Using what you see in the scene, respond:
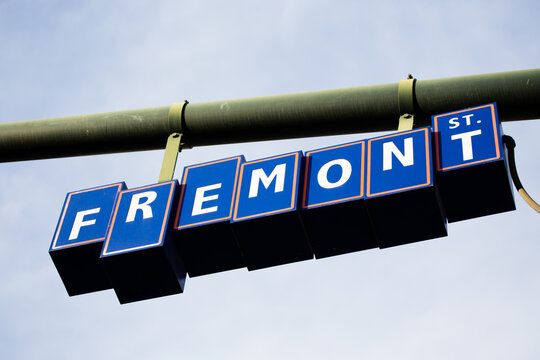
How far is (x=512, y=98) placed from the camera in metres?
7.86

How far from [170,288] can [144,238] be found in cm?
43

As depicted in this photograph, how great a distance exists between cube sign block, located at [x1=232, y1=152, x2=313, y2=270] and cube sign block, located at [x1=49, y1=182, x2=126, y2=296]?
1.12 m

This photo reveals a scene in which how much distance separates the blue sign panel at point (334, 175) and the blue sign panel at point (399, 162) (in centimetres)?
9

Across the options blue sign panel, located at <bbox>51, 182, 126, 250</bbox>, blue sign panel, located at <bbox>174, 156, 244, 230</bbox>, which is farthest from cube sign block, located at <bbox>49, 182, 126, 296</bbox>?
blue sign panel, located at <bbox>174, 156, 244, 230</bbox>

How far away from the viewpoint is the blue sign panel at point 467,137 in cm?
727

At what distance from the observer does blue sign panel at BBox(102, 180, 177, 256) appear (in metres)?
7.57

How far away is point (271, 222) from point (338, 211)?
486mm

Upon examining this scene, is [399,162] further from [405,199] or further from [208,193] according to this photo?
[208,193]

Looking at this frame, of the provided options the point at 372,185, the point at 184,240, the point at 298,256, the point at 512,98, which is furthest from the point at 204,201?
the point at 512,98

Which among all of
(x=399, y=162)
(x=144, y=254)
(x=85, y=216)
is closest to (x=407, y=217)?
(x=399, y=162)

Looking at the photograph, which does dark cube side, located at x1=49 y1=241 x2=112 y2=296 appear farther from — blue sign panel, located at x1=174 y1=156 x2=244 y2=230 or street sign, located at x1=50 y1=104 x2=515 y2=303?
blue sign panel, located at x1=174 y1=156 x2=244 y2=230

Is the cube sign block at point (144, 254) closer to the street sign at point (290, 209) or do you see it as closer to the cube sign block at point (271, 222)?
the street sign at point (290, 209)

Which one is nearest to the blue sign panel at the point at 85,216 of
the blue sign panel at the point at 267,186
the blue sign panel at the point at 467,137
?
the blue sign panel at the point at 267,186

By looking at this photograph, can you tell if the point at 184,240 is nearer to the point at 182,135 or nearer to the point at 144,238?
the point at 144,238
